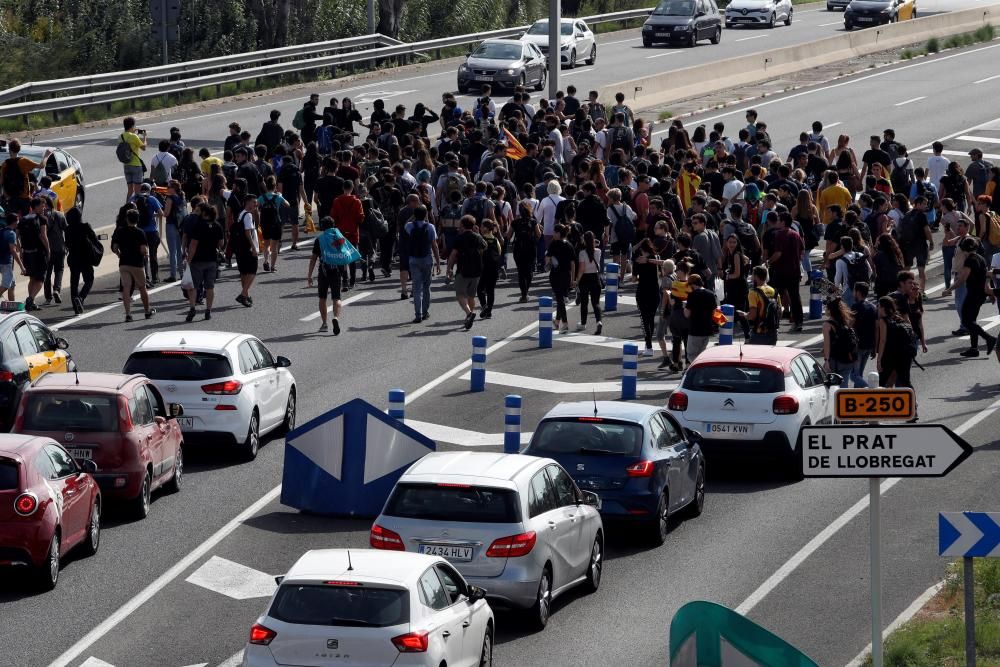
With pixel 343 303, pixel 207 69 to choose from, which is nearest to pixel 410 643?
pixel 343 303

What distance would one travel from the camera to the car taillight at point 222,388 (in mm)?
20391

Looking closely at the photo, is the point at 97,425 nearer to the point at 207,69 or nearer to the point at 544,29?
the point at 207,69

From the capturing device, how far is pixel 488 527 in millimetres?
14703

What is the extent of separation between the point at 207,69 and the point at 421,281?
2521cm

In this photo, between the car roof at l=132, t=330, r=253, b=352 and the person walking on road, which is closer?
the car roof at l=132, t=330, r=253, b=352

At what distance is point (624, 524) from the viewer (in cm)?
1759

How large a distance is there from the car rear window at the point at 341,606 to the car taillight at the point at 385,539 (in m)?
2.67

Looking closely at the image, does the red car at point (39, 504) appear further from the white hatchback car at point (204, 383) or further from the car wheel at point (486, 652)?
the car wheel at point (486, 652)

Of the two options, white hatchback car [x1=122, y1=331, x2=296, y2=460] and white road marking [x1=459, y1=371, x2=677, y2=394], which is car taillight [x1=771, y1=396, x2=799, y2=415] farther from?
white hatchback car [x1=122, y1=331, x2=296, y2=460]

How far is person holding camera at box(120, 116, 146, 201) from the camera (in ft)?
109

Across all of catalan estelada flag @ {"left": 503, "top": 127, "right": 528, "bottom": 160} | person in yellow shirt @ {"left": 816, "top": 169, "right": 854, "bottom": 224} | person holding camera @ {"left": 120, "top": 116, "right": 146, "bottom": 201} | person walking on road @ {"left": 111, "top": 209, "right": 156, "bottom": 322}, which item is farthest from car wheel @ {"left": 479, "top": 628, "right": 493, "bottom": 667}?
catalan estelada flag @ {"left": 503, "top": 127, "right": 528, "bottom": 160}

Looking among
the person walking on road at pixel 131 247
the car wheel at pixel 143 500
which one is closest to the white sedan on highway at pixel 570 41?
the person walking on road at pixel 131 247

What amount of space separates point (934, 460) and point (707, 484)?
30.4 ft

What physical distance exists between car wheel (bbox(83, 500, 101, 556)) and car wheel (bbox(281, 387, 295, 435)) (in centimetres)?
500
